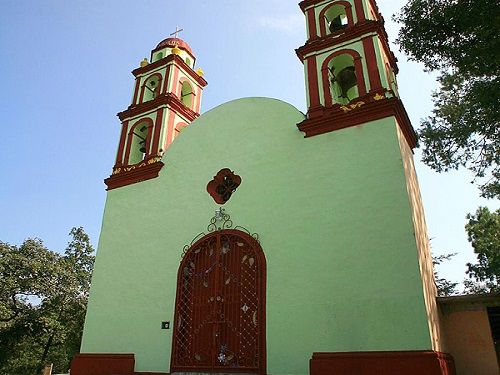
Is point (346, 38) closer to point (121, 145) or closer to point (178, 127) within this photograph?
point (178, 127)

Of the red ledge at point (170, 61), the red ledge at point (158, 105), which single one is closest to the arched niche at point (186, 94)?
the red ledge at point (170, 61)

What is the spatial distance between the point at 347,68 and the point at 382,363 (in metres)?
8.12

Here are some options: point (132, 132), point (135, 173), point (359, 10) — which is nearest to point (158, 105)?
point (132, 132)

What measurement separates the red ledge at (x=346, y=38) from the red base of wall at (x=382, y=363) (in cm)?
812

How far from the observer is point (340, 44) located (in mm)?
10961

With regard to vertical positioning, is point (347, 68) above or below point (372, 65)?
above

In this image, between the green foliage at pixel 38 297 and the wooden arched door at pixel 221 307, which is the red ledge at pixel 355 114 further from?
the green foliage at pixel 38 297

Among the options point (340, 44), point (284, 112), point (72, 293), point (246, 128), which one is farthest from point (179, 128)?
point (72, 293)

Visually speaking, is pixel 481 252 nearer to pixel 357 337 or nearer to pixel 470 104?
pixel 470 104

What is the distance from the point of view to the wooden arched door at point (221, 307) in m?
8.28

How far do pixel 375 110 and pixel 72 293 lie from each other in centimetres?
1953

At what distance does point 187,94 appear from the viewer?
15.3 meters

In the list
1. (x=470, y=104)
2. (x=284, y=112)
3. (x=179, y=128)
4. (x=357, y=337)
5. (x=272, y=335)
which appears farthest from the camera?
(x=179, y=128)

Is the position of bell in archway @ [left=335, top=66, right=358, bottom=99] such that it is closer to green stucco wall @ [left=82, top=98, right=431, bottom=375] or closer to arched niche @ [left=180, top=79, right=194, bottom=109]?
green stucco wall @ [left=82, top=98, right=431, bottom=375]
